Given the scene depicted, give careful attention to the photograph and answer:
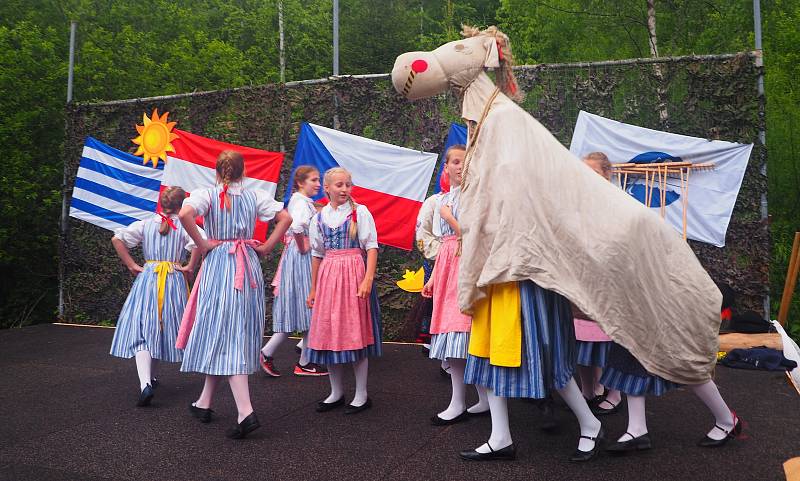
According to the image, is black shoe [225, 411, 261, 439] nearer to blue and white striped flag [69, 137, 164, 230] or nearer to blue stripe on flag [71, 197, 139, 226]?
blue and white striped flag [69, 137, 164, 230]

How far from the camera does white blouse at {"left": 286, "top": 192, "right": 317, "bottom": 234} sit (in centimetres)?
482

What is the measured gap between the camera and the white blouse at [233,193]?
347 cm

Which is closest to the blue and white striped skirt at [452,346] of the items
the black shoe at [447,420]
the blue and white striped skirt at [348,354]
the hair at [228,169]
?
the black shoe at [447,420]

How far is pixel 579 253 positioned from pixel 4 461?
2701 millimetres

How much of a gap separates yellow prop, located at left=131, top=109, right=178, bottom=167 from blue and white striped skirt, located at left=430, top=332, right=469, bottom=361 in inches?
201

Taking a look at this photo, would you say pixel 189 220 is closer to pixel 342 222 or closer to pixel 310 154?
pixel 342 222

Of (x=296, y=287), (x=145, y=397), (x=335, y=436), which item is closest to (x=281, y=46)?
(x=296, y=287)

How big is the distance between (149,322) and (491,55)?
9.18 ft

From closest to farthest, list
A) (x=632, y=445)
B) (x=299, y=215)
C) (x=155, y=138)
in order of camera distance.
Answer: (x=632, y=445), (x=299, y=215), (x=155, y=138)

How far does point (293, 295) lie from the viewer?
5.13 metres

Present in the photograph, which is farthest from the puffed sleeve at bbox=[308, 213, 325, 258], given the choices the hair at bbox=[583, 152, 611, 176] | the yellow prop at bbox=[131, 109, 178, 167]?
the yellow prop at bbox=[131, 109, 178, 167]

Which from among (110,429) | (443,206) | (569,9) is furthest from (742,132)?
(569,9)

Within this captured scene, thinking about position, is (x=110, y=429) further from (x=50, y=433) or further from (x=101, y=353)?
(x=101, y=353)

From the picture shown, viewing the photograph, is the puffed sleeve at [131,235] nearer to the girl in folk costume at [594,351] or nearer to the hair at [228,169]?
the hair at [228,169]
